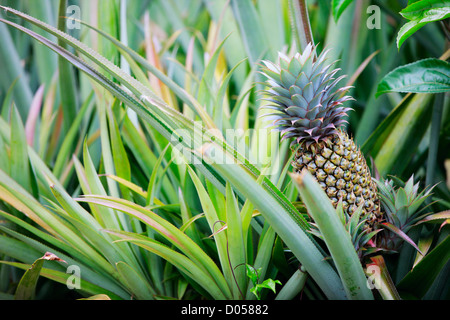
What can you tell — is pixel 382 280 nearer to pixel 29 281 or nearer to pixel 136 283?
pixel 136 283

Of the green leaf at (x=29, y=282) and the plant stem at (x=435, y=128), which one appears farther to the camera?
the plant stem at (x=435, y=128)

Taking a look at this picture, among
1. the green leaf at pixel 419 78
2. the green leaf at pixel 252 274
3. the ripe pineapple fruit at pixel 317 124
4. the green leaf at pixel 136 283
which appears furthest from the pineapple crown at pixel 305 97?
the green leaf at pixel 136 283

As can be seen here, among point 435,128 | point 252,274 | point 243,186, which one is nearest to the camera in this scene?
point 243,186

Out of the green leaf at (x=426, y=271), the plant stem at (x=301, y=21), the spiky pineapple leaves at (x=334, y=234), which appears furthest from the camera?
the plant stem at (x=301, y=21)

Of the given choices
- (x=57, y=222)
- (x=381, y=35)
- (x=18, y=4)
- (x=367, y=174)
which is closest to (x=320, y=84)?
(x=367, y=174)

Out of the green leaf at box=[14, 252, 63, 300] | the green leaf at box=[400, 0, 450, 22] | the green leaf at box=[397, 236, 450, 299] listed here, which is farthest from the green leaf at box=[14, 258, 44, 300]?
the green leaf at box=[400, 0, 450, 22]

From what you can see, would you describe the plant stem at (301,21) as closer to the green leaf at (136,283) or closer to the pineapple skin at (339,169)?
the pineapple skin at (339,169)

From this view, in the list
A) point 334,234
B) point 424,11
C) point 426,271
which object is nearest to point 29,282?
point 334,234
